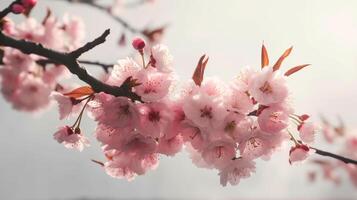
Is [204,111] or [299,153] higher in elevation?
[204,111]

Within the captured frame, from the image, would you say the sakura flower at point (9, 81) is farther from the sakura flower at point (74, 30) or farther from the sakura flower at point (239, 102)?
the sakura flower at point (239, 102)

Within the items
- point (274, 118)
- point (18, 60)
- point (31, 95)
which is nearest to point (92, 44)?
point (274, 118)

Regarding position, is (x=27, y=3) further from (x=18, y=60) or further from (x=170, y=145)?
(x=18, y=60)

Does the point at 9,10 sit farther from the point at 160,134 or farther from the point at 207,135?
the point at 207,135

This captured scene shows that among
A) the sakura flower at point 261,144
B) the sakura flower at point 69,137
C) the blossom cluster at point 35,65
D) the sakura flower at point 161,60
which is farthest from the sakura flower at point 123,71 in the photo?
the blossom cluster at point 35,65

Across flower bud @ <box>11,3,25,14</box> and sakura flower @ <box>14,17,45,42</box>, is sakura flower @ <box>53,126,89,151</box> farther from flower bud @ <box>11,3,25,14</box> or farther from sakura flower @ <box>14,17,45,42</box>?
sakura flower @ <box>14,17,45,42</box>

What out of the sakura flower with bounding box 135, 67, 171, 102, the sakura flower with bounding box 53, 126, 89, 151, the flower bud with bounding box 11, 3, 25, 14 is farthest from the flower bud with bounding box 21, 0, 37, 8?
the sakura flower with bounding box 135, 67, 171, 102
